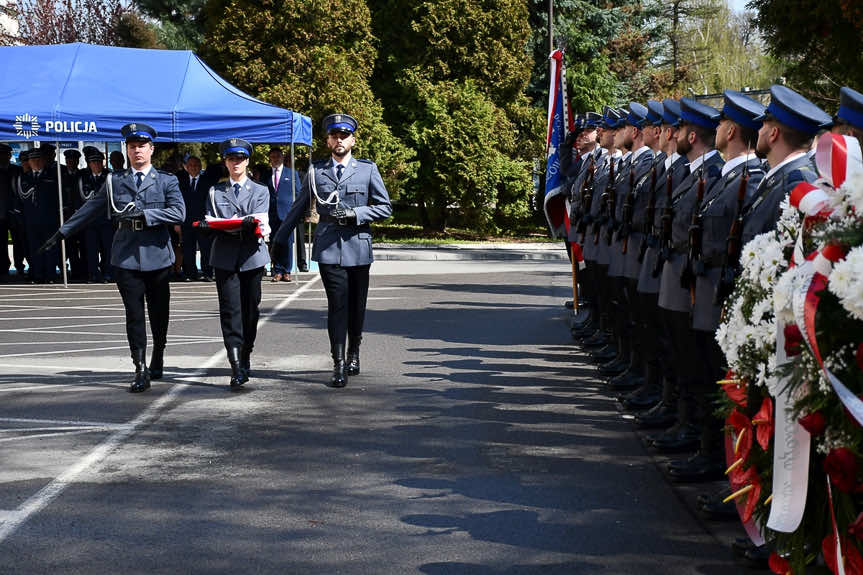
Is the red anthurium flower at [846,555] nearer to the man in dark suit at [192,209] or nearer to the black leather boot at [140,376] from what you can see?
the black leather boot at [140,376]

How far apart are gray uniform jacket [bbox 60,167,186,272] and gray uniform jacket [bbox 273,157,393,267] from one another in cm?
91

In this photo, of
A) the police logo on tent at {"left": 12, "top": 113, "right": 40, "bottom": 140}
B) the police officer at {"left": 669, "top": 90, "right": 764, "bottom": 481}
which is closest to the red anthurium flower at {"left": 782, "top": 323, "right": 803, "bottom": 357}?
the police officer at {"left": 669, "top": 90, "right": 764, "bottom": 481}

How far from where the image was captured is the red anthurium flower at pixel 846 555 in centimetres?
358

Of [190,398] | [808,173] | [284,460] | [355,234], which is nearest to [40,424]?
[190,398]

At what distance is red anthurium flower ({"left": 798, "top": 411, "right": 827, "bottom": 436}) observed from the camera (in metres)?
3.68

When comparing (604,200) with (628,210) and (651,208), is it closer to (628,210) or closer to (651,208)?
(628,210)

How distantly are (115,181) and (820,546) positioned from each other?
Answer: 23.2ft

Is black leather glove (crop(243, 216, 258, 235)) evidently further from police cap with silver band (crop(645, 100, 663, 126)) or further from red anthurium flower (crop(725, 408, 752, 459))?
red anthurium flower (crop(725, 408, 752, 459))

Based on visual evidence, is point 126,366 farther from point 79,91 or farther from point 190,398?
point 79,91

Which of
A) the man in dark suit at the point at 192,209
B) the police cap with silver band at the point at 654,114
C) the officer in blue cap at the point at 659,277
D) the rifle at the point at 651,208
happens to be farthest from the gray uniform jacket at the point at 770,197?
the man in dark suit at the point at 192,209

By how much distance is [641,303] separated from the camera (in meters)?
7.87

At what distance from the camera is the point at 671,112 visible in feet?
25.3

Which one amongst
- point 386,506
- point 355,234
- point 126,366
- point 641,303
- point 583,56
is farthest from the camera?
point 583,56

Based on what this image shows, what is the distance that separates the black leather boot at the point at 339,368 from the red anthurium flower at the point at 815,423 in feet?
19.9
